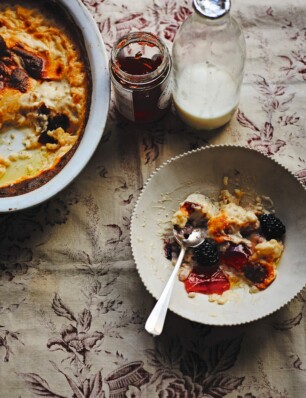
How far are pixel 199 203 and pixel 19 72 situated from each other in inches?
26.6

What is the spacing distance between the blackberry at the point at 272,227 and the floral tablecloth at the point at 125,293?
0.20 m

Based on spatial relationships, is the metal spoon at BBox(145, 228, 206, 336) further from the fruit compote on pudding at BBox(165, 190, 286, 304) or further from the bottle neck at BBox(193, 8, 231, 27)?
the bottle neck at BBox(193, 8, 231, 27)

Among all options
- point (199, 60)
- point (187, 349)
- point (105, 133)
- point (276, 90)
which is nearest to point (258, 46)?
point (276, 90)

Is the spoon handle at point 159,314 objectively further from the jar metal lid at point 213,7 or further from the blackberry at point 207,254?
→ the jar metal lid at point 213,7

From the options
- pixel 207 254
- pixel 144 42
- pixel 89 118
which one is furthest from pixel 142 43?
pixel 207 254

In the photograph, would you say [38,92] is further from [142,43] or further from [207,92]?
[207,92]

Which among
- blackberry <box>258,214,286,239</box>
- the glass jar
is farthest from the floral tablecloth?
blackberry <box>258,214,286,239</box>

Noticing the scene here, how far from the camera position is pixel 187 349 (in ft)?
5.05

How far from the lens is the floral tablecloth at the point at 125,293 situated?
5.00 feet

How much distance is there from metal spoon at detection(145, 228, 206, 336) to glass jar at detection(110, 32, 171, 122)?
1.25 feet

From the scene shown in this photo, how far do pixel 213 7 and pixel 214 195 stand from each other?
1.71ft

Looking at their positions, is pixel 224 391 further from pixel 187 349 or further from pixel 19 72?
pixel 19 72

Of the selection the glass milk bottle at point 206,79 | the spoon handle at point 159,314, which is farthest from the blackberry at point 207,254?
the glass milk bottle at point 206,79

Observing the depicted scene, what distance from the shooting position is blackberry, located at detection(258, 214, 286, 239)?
60.1 inches
